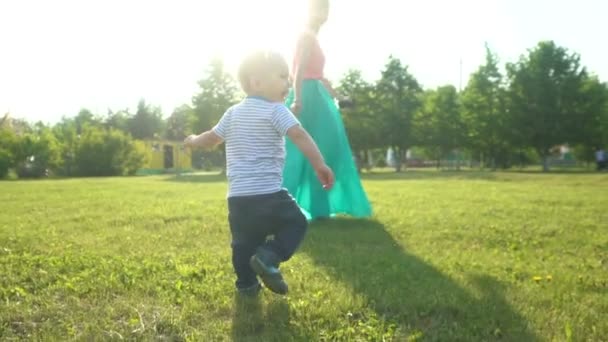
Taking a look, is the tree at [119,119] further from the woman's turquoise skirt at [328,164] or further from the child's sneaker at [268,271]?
the child's sneaker at [268,271]

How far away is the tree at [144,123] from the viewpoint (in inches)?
3401

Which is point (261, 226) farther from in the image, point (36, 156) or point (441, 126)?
point (441, 126)

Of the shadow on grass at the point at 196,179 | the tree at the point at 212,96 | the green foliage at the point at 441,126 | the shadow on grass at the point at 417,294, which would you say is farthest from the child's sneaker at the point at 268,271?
the green foliage at the point at 441,126

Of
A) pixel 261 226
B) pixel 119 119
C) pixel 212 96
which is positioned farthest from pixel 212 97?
pixel 119 119

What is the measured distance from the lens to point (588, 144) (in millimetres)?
44312

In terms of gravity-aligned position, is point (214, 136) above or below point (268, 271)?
above

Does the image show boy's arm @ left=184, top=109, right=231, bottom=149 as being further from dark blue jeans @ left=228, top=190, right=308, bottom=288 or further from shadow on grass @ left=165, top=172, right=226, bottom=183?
shadow on grass @ left=165, top=172, right=226, bottom=183

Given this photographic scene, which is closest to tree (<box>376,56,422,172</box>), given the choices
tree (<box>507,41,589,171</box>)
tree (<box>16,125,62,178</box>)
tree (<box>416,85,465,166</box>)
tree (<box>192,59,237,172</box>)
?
tree (<box>416,85,465,166</box>)

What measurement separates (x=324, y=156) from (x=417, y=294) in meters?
3.65

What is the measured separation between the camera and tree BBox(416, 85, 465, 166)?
49188mm

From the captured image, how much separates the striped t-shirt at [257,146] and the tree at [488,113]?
4381cm

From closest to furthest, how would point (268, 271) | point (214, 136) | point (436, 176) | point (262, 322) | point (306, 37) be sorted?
point (262, 322) → point (268, 271) → point (214, 136) → point (306, 37) → point (436, 176)

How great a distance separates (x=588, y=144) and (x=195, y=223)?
44.5 meters

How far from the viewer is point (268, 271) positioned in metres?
3.28
